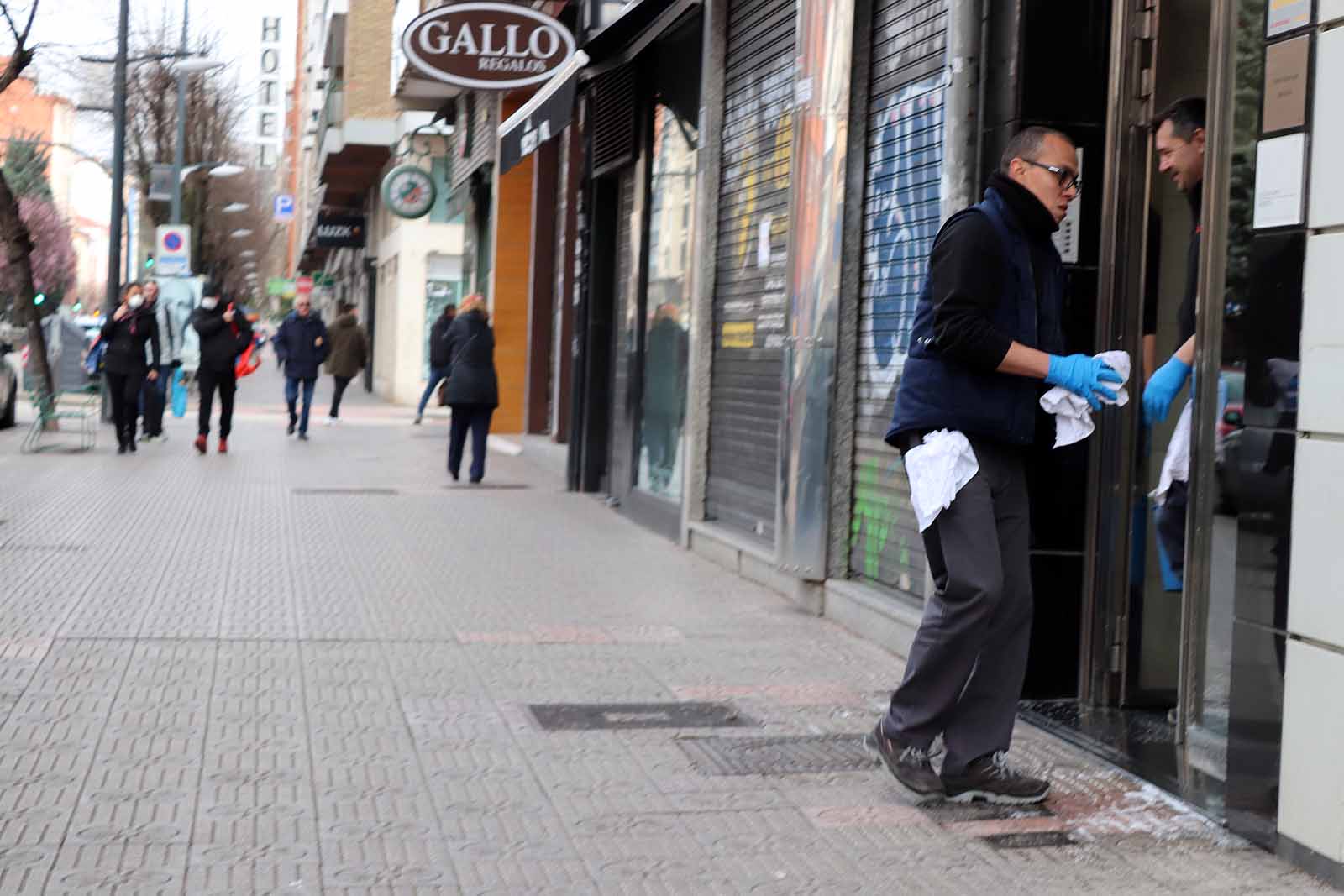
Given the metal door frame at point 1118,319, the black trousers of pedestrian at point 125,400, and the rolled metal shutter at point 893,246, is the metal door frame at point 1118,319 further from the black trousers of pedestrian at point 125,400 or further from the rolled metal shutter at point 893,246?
the black trousers of pedestrian at point 125,400

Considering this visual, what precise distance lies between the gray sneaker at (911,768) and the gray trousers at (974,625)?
0.04m

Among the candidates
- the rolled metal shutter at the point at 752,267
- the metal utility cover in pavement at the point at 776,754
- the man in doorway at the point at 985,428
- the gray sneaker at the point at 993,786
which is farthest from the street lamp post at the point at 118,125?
the gray sneaker at the point at 993,786

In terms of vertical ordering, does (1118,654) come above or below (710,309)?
below

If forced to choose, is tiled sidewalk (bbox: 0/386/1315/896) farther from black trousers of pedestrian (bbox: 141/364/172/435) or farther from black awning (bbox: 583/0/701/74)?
black trousers of pedestrian (bbox: 141/364/172/435)

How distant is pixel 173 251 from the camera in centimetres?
3284

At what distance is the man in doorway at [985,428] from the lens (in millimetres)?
5016

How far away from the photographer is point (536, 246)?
21812 mm

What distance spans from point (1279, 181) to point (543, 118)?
10365mm

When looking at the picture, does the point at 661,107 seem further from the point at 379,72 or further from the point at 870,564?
the point at 379,72

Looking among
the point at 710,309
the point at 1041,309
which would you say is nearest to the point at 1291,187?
the point at 1041,309

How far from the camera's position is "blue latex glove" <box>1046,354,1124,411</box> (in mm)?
4996

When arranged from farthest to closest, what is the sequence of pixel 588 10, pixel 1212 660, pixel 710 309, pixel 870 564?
1. pixel 588 10
2. pixel 710 309
3. pixel 870 564
4. pixel 1212 660

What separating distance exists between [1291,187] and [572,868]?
245 cm

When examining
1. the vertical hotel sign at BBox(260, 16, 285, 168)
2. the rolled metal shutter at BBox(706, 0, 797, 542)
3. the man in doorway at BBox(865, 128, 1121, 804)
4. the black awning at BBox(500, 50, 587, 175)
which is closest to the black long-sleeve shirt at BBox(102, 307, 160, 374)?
the black awning at BBox(500, 50, 587, 175)
